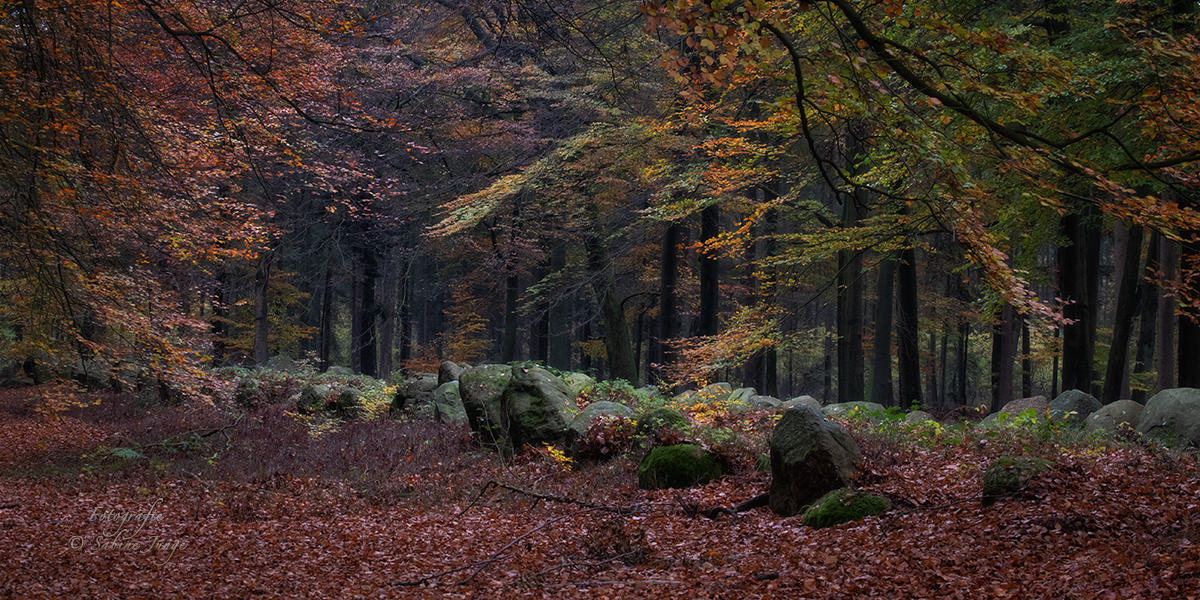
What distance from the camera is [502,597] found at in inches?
224

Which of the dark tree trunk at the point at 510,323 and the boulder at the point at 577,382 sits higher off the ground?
the dark tree trunk at the point at 510,323

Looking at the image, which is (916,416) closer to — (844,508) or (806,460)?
(806,460)

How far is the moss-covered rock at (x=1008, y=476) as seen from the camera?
6371mm

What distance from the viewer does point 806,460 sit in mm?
7562

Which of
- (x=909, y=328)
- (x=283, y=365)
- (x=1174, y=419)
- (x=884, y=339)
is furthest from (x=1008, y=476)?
(x=283, y=365)

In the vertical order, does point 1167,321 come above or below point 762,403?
above

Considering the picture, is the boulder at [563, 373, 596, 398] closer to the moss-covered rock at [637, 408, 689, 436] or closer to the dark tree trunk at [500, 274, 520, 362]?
the moss-covered rock at [637, 408, 689, 436]

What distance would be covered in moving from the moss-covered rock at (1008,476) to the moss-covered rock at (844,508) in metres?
0.90

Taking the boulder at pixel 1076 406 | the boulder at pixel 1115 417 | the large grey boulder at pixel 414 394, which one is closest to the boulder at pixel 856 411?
the boulder at pixel 1076 406

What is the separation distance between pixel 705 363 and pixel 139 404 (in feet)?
45.3

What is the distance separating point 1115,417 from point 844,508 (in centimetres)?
567

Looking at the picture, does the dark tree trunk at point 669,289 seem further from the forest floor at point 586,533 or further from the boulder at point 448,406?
the forest floor at point 586,533

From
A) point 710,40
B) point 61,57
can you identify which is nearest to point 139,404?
point 61,57

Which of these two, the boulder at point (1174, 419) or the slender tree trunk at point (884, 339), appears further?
the slender tree trunk at point (884, 339)
